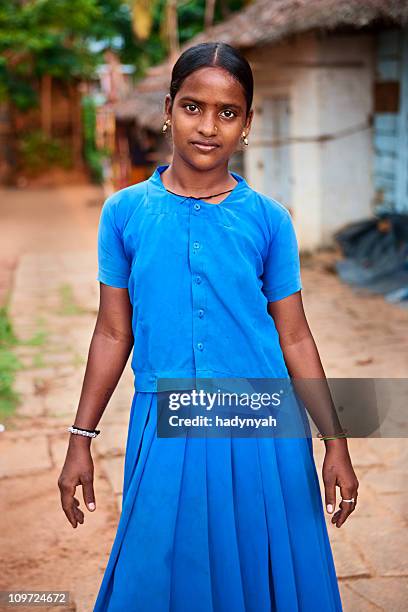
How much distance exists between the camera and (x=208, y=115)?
175cm

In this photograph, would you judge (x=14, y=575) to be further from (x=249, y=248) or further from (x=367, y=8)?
(x=367, y=8)

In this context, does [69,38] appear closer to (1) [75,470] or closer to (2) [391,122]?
(2) [391,122]

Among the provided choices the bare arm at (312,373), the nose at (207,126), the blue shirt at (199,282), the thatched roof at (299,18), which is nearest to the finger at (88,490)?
the blue shirt at (199,282)

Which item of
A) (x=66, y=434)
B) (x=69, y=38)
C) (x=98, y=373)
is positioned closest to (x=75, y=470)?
(x=98, y=373)

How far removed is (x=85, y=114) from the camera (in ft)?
73.3

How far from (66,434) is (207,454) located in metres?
2.65

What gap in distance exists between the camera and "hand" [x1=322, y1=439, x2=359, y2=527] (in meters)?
1.85

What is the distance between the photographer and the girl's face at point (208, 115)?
68.4 inches

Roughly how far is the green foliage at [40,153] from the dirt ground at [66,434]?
11.5 m

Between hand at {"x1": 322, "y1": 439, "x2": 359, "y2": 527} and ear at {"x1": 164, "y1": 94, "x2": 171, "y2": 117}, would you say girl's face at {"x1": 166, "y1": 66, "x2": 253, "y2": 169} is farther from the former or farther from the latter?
hand at {"x1": 322, "y1": 439, "x2": 359, "y2": 527}

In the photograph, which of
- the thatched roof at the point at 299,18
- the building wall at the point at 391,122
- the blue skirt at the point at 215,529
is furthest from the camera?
the building wall at the point at 391,122

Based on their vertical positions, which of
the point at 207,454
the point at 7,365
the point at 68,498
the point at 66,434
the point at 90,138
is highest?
the point at 207,454

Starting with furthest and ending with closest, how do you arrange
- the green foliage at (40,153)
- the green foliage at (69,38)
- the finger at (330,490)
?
the green foliage at (40,153), the green foliage at (69,38), the finger at (330,490)

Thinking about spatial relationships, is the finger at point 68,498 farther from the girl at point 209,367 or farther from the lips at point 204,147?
the lips at point 204,147
